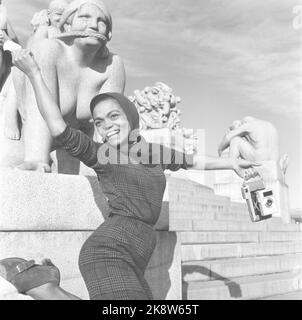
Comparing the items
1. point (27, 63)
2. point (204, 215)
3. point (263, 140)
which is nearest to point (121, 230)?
point (27, 63)

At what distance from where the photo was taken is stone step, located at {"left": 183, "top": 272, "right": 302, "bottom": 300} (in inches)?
160

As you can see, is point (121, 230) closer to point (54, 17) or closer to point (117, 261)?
point (117, 261)

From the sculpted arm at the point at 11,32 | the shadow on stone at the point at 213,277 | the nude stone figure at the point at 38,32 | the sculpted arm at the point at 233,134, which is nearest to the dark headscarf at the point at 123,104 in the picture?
the nude stone figure at the point at 38,32

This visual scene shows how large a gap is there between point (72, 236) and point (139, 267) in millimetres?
749

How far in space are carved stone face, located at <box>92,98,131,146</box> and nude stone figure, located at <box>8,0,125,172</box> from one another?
1.16m

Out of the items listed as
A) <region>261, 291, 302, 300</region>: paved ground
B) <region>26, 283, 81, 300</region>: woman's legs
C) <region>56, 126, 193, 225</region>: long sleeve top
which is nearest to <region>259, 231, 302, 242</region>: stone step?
<region>261, 291, 302, 300</region>: paved ground

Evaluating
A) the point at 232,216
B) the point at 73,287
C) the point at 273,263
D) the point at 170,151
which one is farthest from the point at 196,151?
the point at 232,216

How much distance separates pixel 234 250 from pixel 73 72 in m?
3.09

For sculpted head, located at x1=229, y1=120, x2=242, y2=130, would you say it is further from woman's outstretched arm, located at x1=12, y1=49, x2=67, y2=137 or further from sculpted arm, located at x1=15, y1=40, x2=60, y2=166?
woman's outstretched arm, located at x1=12, y1=49, x2=67, y2=137

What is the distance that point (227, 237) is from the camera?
5.91 m

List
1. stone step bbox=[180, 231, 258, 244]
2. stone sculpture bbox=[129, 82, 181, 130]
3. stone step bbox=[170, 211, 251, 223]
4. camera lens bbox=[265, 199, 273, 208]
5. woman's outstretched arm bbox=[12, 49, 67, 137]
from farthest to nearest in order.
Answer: stone sculpture bbox=[129, 82, 181, 130] → stone step bbox=[170, 211, 251, 223] → stone step bbox=[180, 231, 258, 244] → camera lens bbox=[265, 199, 273, 208] → woman's outstretched arm bbox=[12, 49, 67, 137]

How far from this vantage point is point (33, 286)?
196cm

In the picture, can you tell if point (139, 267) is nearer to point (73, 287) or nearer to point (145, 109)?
point (73, 287)

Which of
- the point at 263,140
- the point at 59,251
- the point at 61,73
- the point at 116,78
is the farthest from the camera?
the point at 263,140
